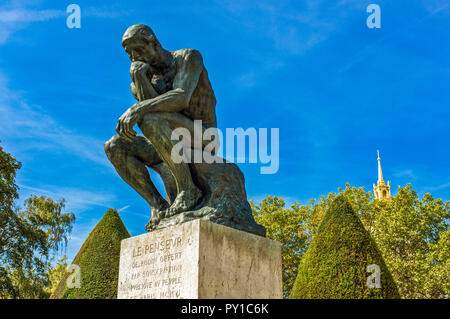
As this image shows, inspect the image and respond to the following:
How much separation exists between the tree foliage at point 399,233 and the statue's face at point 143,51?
1874cm

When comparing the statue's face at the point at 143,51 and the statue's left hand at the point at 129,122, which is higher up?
the statue's face at the point at 143,51

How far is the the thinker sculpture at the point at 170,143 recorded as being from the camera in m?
5.77

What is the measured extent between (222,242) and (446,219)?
2907 cm

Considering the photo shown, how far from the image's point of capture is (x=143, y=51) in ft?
20.4

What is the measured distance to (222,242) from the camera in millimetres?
5355

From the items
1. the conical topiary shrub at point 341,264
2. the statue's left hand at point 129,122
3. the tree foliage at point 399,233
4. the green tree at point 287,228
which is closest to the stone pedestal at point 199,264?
the statue's left hand at point 129,122

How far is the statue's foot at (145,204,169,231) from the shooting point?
600 centimetres

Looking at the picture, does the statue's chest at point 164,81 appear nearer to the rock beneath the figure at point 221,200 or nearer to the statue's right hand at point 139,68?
the statue's right hand at point 139,68

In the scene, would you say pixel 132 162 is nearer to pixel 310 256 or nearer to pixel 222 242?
pixel 222 242

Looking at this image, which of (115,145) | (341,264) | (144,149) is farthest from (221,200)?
(341,264)

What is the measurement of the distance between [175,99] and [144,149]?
3.06 feet

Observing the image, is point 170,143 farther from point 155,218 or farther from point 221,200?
point 155,218
